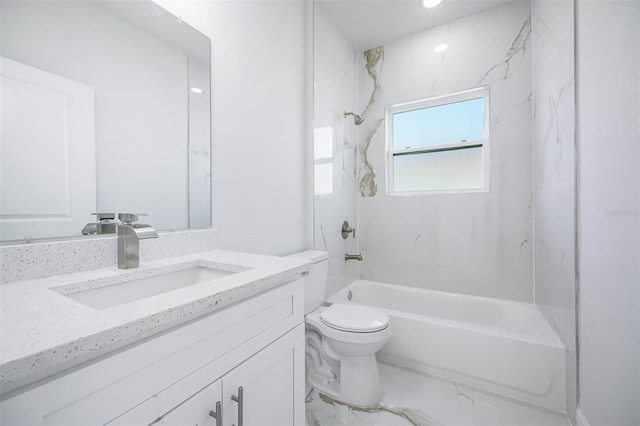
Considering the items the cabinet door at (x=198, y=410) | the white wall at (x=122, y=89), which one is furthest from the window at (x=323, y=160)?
the cabinet door at (x=198, y=410)

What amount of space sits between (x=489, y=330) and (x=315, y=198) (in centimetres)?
140

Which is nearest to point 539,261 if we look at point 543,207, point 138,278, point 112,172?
point 543,207

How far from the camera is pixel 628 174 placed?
98cm

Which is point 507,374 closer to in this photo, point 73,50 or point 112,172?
point 112,172

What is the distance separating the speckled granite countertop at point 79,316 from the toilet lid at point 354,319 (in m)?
0.79

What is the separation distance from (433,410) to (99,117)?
204 centimetres

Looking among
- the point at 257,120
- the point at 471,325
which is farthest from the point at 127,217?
the point at 471,325

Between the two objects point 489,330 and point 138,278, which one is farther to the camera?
point 489,330

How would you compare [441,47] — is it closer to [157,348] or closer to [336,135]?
[336,135]

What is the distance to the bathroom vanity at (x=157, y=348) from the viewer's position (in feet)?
1.30

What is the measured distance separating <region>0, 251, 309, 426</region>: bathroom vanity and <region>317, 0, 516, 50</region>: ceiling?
87.4 inches

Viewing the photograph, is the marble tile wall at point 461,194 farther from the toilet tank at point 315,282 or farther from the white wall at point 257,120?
the toilet tank at point 315,282

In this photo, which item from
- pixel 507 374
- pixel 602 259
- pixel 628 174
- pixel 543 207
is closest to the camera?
pixel 628 174

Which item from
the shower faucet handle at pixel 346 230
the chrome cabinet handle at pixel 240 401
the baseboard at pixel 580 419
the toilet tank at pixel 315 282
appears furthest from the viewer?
the shower faucet handle at pixel 346 230
